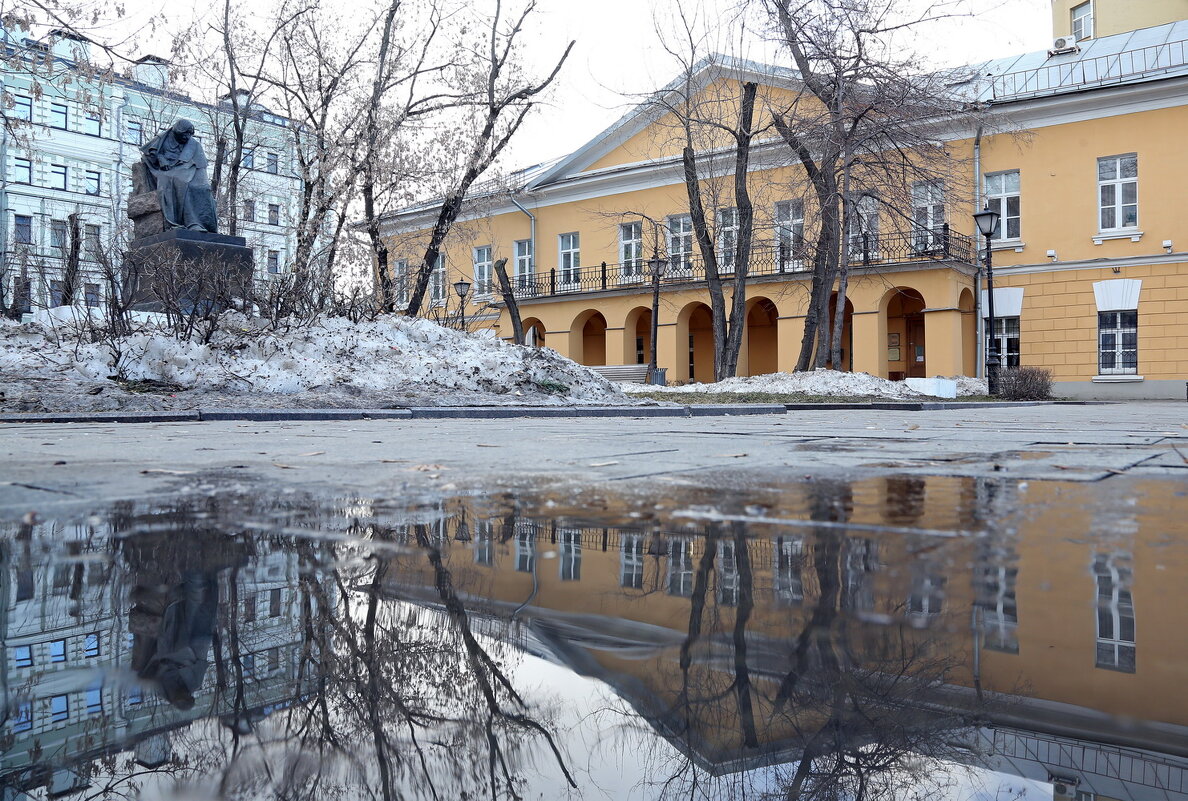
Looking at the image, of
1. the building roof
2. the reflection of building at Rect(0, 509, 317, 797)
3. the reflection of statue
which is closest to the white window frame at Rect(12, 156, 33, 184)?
the building roof

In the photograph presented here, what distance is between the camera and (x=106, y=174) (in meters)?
39.1

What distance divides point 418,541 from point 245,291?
31.3 feet

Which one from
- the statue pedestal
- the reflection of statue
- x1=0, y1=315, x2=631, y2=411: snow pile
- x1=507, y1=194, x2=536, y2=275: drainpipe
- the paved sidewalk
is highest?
x1=507, y1=194, x2=536, y2=275: drainpipe

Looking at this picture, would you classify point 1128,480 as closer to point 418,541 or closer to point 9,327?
point 418,541

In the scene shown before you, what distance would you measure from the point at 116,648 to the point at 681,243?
95.5 feet

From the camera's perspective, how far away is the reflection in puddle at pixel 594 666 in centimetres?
74

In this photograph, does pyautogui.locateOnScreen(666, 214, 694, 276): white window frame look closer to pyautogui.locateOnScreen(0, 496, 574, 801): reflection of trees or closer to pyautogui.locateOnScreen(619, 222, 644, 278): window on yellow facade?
pyautogui.locateOnScreen(619, 222, 644, 278): window on yellow facade

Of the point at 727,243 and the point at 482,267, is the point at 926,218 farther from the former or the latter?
the point at 482,267

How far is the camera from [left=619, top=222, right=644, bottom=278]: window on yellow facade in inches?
1188

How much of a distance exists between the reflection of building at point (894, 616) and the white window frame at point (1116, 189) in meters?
25.2

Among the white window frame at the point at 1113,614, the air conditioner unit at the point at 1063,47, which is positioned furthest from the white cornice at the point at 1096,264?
the white window frame at the point at 1113,614

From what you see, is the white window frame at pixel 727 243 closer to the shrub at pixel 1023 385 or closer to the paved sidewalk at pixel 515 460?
the shrub at pixel 1023 385

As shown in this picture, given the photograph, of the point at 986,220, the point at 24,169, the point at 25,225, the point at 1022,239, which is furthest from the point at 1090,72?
the point at 24,169

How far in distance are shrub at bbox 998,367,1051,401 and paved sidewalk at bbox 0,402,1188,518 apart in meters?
14.2
